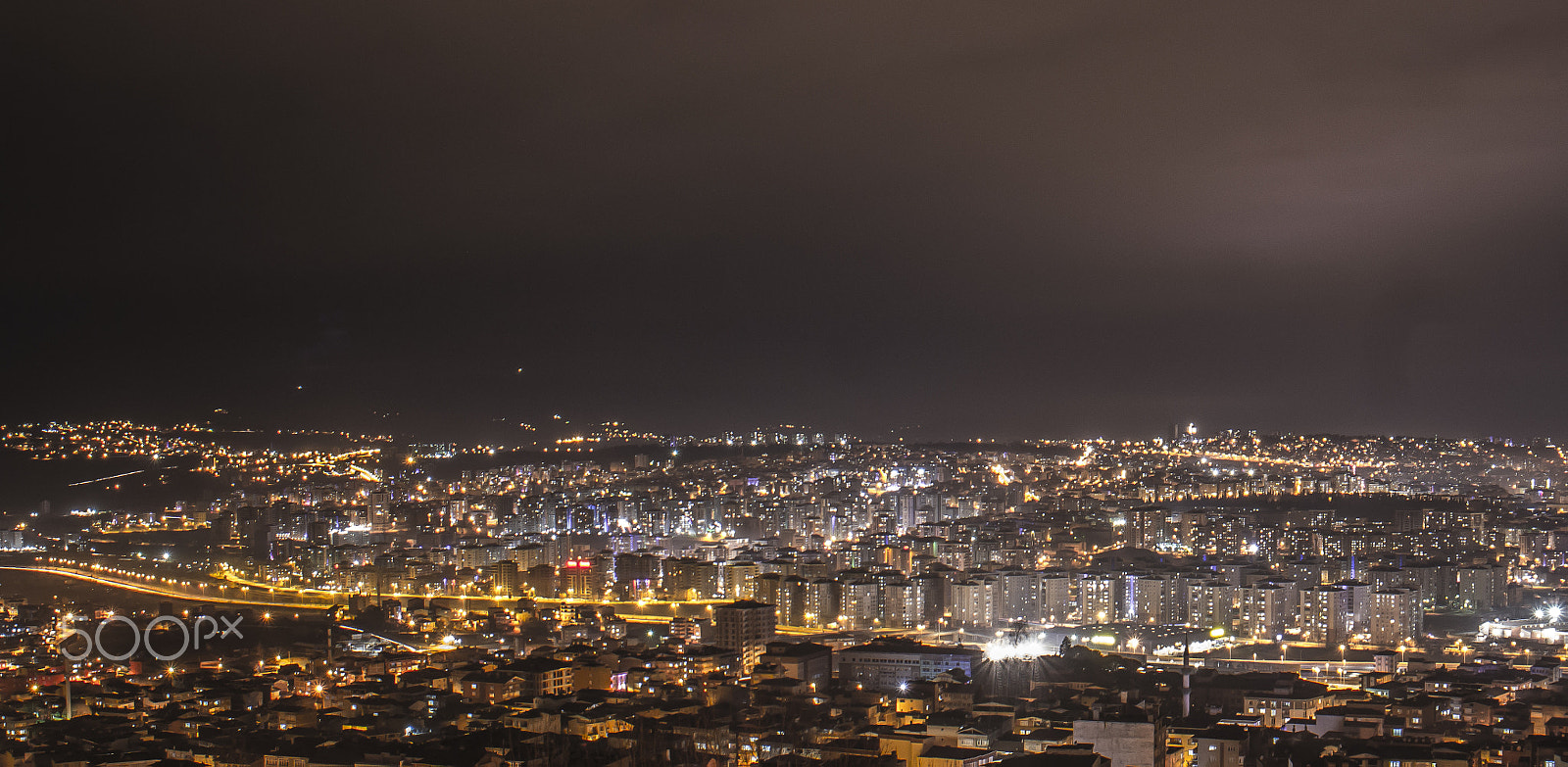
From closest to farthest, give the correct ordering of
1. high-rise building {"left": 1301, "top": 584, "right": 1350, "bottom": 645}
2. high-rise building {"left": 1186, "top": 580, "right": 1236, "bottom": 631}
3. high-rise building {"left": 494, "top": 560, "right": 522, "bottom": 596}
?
high-rise building {"left": 1301, "top": 584, "right": 1350, "bottom": 645} < high-rise building {"left": 1186, "top": 580, "right": 1236, "bottom": 631} < high-rise building {"left": 494, "top": 560, "right": 522, "bottom": 596}

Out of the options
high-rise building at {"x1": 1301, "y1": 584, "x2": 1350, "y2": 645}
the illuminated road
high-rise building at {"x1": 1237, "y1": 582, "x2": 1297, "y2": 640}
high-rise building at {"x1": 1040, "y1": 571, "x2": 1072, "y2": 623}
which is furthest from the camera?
the illuminated road

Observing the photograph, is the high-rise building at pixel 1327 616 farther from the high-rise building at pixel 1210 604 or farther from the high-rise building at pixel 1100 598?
the high-rise building at pixel 1100 598

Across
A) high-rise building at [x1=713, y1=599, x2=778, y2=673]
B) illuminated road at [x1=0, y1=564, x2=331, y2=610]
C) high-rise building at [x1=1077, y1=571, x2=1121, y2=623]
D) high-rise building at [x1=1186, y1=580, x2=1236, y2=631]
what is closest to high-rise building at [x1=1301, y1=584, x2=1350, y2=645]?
high-rise building at [x1=1186, y1=580, x2=1236, y2=631]

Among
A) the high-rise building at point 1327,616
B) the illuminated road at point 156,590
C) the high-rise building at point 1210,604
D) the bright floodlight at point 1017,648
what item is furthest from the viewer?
the illuminated road at point 156,590

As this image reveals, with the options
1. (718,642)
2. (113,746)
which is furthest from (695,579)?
(113,746)

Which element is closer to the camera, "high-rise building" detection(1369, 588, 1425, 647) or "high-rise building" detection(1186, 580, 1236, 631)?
"high-rise building" detection(1369, 588, 1425, 647)

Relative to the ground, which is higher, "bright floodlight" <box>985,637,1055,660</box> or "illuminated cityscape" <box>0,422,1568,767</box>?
"illuminated cityscape" <box>0,422,1568,767</box>

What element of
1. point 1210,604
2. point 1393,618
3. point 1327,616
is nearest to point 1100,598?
point 1210,604

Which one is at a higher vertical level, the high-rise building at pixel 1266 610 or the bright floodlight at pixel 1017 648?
the high-rise building at pixel 1266 610

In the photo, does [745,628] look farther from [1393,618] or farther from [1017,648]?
[1393,618]

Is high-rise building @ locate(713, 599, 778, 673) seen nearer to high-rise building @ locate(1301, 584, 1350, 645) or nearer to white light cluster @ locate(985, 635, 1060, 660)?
white light cluster @ locate(985, 635, 1060, 660)

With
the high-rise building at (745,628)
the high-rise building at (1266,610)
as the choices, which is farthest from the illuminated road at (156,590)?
the high-rise building at (1266,610)
